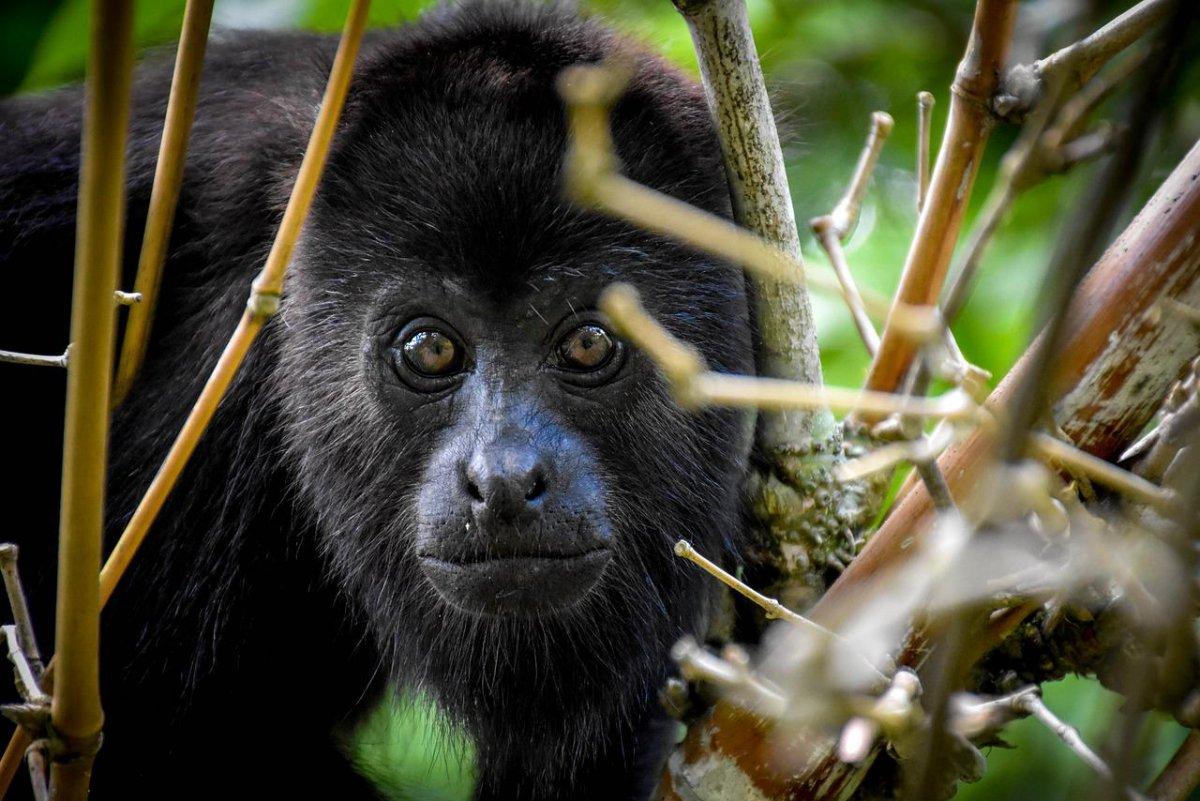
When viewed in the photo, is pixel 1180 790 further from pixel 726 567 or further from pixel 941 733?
pixel 726 567

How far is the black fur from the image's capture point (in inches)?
96.2

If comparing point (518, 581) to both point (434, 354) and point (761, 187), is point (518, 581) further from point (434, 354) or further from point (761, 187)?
point (761, 187)

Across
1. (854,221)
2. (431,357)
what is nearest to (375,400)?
(431,357)

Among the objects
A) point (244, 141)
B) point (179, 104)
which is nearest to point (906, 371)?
point (179, 104)

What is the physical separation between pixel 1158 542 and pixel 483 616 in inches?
51.6

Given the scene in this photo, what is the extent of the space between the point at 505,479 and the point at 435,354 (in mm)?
426

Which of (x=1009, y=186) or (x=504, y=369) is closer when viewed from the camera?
(x=1009, y=186)

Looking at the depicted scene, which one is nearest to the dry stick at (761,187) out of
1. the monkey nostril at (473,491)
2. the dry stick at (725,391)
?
the monkey nostril at (473,491)

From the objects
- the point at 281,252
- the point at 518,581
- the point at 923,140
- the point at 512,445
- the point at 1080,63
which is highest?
the point at 1080,63

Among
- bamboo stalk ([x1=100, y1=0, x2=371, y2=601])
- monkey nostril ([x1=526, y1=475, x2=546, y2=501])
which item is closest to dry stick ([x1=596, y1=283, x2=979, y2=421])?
bamboo stalk ([x1=100, y1=0, x2=371, y2=601])

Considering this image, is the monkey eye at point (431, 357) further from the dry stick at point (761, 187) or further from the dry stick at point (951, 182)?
the dry stick at point (951, 182)

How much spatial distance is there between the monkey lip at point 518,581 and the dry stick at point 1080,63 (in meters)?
1.09

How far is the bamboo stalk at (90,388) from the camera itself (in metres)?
0.95

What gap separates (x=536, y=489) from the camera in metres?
2.16
